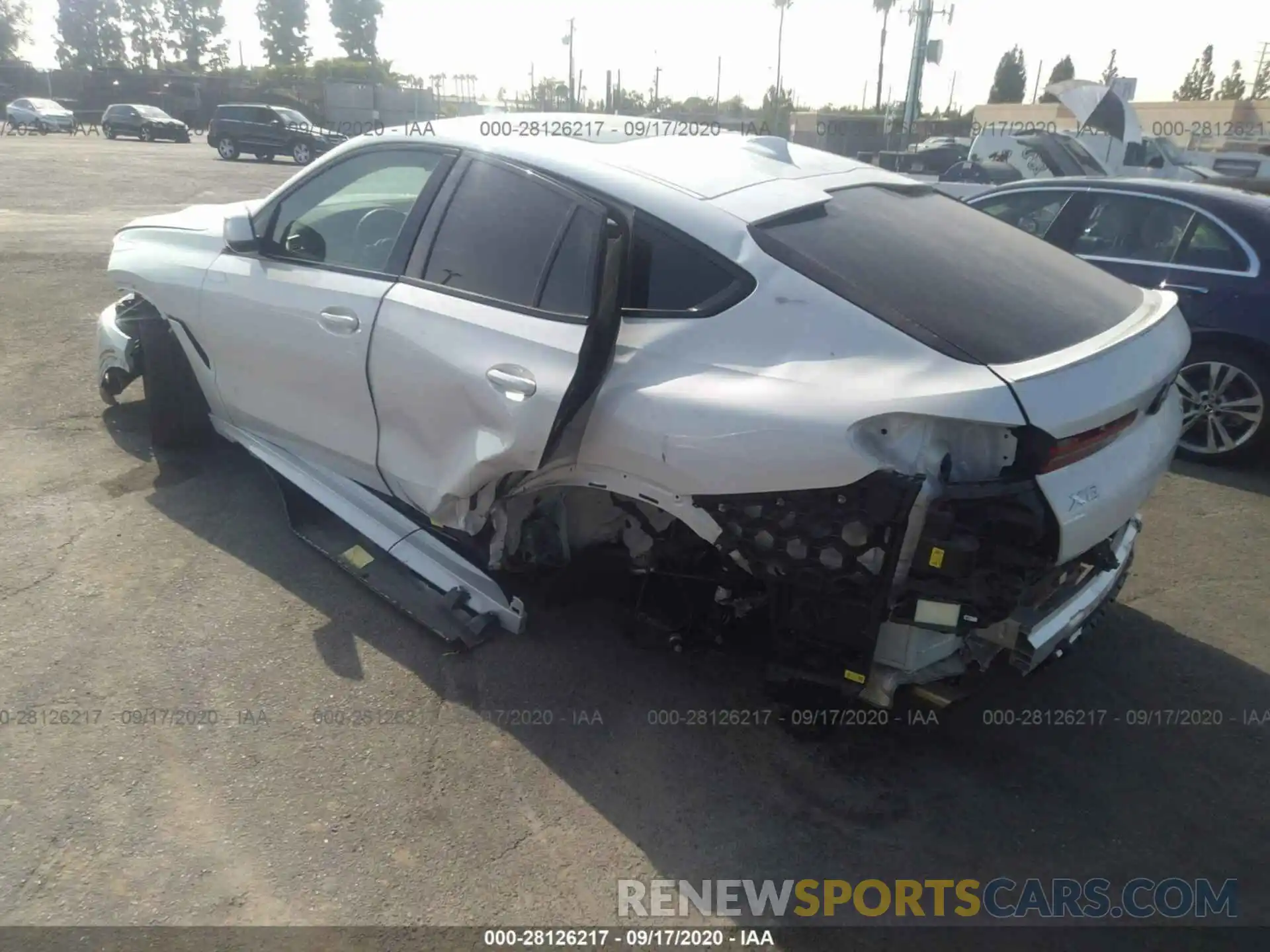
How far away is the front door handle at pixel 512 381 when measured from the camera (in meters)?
2.86

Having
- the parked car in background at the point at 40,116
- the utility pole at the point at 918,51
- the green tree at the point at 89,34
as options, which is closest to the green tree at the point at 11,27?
the green tree at the point at 89,34

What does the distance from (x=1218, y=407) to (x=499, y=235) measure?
14.8 feet

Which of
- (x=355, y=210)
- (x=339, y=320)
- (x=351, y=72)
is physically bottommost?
(x=339, y=320)

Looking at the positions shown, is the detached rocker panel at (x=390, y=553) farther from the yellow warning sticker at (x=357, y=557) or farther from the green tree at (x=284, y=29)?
the green tree at (x=284, y=29)

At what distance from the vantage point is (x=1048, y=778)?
2889 millimetres

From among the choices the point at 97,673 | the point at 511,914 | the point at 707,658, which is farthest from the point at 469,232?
the point at 511,914

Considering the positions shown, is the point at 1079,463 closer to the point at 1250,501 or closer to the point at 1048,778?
the point at 1048,778

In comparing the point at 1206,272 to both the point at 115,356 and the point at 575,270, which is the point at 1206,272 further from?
the point at 115,356

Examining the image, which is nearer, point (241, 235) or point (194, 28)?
point (241, 235)

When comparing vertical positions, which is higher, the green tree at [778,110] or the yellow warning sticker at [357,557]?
the green tree at [778,110]

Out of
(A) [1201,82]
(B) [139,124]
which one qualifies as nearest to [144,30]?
(B) [139,124]

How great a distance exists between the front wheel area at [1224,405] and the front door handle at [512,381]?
424cm

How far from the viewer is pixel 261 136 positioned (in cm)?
2905

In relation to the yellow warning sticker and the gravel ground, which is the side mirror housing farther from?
the yellow warning sticker
